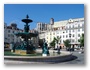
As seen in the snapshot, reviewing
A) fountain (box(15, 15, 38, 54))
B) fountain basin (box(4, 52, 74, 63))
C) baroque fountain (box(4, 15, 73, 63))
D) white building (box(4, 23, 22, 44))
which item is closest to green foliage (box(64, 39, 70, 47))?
baroque fountain (box(4, 15, 73, 63))

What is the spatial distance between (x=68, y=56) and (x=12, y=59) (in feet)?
5.27

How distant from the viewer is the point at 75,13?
8.50 meters

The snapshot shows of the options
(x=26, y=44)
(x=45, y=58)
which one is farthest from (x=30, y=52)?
(x=45, y=58)

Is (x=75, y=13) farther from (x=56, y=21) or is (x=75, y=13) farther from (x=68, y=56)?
(x=68, y=56)

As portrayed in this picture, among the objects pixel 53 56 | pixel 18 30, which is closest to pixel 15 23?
pixel 18 30

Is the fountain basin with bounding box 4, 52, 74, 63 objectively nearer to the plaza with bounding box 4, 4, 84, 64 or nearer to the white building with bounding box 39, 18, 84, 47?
the plaza with bounding box 4, 4, 84, 64

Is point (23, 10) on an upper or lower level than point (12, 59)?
upper

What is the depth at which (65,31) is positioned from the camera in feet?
29.7

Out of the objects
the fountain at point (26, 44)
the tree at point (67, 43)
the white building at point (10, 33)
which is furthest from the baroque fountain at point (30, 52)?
the tree at point (67, 43)

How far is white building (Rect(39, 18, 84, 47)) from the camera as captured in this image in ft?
28.5

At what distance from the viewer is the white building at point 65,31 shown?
8.69 metres

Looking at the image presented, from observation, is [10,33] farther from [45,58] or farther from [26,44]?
[45,58]


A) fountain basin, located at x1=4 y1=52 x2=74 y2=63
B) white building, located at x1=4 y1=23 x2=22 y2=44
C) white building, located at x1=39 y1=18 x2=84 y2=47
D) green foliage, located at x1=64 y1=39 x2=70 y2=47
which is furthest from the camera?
green foliage, located at x1=64 y1=39 x2=70 y2=47

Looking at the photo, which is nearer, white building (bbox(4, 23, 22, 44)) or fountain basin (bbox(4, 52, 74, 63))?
fountain basin (bbox(4, 52, 74, 63))
